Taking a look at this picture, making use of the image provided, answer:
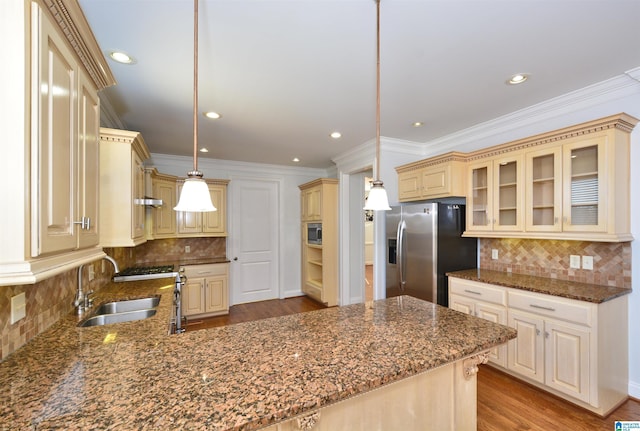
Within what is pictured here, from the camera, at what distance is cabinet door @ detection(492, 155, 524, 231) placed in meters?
2.74

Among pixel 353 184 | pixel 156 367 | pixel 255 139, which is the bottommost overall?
pixel 156 367

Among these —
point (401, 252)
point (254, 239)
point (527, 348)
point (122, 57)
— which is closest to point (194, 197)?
point (122, 57)

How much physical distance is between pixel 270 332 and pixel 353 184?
379 centimetres

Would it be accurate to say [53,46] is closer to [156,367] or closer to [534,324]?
[156,367]

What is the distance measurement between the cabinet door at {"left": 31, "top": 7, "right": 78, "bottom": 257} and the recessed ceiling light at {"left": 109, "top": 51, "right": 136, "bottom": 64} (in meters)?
0.87

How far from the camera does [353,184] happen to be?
4895 millimetres

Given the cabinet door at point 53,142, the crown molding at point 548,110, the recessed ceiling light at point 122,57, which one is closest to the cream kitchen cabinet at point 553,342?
the crown molding at point 548,110

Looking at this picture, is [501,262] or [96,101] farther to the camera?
[501,262]

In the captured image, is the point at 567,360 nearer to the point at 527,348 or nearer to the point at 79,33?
the point at 527,348

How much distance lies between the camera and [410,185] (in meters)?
3.67

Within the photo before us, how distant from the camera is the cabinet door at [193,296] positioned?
13.8 feet

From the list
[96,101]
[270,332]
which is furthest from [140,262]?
[270,332]

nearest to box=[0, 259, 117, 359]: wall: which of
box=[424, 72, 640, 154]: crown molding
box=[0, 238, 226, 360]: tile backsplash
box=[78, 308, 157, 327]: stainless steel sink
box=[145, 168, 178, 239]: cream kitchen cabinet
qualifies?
box=[0, 238, 226, 360]: tile backsplash

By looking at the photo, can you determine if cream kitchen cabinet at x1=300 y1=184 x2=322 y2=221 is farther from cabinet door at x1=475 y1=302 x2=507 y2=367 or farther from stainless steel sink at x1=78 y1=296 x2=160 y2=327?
stainless steel sink at x1=78 y1=296 x2=160 y2=327
